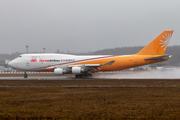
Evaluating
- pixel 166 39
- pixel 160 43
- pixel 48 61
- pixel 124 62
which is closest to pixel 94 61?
pixel 124 62

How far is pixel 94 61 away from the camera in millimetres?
35594

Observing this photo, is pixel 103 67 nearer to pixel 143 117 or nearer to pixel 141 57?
pixel 141 57

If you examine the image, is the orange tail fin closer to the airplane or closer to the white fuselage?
the airplane

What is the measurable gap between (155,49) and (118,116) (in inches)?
1122

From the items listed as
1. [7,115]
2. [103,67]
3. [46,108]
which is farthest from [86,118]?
[103,67]

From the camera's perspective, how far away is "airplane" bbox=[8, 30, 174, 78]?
1349 inches

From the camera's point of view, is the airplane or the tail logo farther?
the airplane

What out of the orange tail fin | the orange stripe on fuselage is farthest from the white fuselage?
the orange tail fin

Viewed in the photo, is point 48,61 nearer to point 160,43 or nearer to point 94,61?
point 94,61

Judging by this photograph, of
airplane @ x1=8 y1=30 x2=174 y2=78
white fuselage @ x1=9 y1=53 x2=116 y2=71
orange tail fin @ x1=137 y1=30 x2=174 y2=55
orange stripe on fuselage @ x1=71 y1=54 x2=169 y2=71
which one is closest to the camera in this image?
orange tail fin @ x1=137 y1=30 x2=174 y2=55

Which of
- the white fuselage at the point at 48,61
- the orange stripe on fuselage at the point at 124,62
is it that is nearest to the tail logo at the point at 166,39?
the orange stripe on fuselage at the point at 124,62

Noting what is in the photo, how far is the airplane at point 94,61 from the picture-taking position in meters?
34.3

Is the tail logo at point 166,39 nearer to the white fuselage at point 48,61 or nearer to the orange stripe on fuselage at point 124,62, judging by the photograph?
the orange stripe on fuselage at point 124,62

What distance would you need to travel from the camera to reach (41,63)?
36.8 meters
